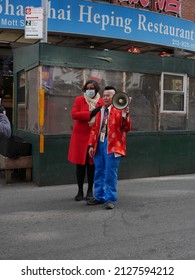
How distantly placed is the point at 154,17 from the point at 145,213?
8378 mm

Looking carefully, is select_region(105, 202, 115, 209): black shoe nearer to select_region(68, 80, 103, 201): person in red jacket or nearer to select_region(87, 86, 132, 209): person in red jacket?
select_region(87, 86, 132, 209): person in red jacket

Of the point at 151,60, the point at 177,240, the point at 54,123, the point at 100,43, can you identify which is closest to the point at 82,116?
the point at 54,123

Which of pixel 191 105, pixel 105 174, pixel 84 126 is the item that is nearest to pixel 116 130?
pixel 105 174

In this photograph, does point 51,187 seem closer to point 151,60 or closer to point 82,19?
point 151,60

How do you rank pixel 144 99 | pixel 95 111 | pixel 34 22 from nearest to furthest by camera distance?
1. pixel 95 111
2. pixel 34 22
3. pixel 144 99

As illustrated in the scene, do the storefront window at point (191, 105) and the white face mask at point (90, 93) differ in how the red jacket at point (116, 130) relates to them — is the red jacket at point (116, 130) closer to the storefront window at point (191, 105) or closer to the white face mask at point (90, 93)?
the white face mask at point (90, 93)

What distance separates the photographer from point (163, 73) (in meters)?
9.12

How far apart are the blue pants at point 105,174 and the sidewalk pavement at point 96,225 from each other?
22 centimetres

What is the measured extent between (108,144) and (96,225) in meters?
1.22

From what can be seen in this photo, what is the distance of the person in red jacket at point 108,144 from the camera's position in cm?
598

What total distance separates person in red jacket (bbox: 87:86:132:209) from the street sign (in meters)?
2.51

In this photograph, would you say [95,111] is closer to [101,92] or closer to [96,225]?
[96,225]

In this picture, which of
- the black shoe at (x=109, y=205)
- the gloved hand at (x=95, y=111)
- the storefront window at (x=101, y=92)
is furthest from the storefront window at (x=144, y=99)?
the black shoe at (x=109, y=205)

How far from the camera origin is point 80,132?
662 cm
